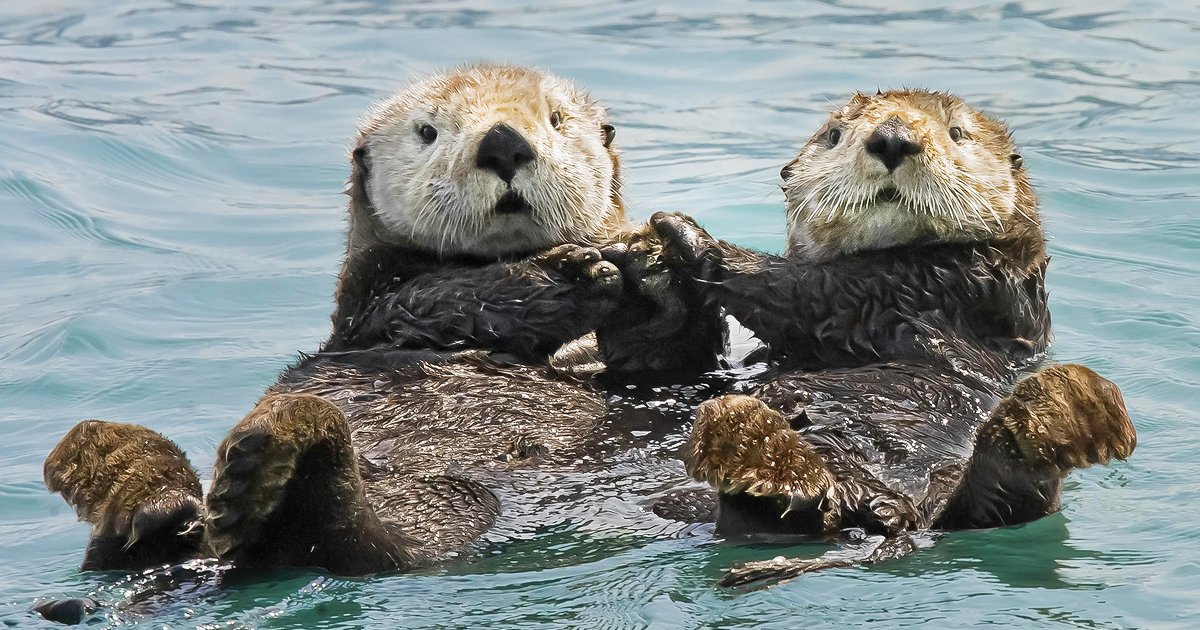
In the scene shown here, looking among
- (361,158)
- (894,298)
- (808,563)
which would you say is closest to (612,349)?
(894,298)

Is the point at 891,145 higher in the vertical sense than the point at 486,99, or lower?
lower

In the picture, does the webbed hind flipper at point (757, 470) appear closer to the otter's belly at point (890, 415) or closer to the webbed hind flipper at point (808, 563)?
the webbed hind flipper at point (808, 563)

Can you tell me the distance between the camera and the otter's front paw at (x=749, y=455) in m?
3.48

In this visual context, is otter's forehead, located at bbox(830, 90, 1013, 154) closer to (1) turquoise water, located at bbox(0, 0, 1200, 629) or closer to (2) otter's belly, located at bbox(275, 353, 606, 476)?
(1) turquoise water, located at bbox(0, 0, 1200, 629)

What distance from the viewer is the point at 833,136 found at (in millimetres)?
4898

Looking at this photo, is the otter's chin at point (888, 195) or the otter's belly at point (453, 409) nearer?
the otter's belly at point (453, 409)

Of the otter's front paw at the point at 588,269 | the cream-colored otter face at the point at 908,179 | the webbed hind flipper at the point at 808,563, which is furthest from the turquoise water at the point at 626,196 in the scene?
the otter's front paw at the point at 588,269

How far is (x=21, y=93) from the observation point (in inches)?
424

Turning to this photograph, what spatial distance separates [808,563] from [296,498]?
1.17 metres

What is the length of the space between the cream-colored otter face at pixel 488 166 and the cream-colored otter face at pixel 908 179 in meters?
0.75

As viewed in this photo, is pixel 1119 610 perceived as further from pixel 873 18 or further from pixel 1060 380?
pixel 873 18

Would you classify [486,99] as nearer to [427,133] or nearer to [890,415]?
[427,133]

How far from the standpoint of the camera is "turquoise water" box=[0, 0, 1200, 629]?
3432 millimetres

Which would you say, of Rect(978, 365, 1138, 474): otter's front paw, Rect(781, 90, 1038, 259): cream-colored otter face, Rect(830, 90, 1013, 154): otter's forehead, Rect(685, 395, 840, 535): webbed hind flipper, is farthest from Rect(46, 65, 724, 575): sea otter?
Rect(978, 365, 1138, 474): otter's front paw
